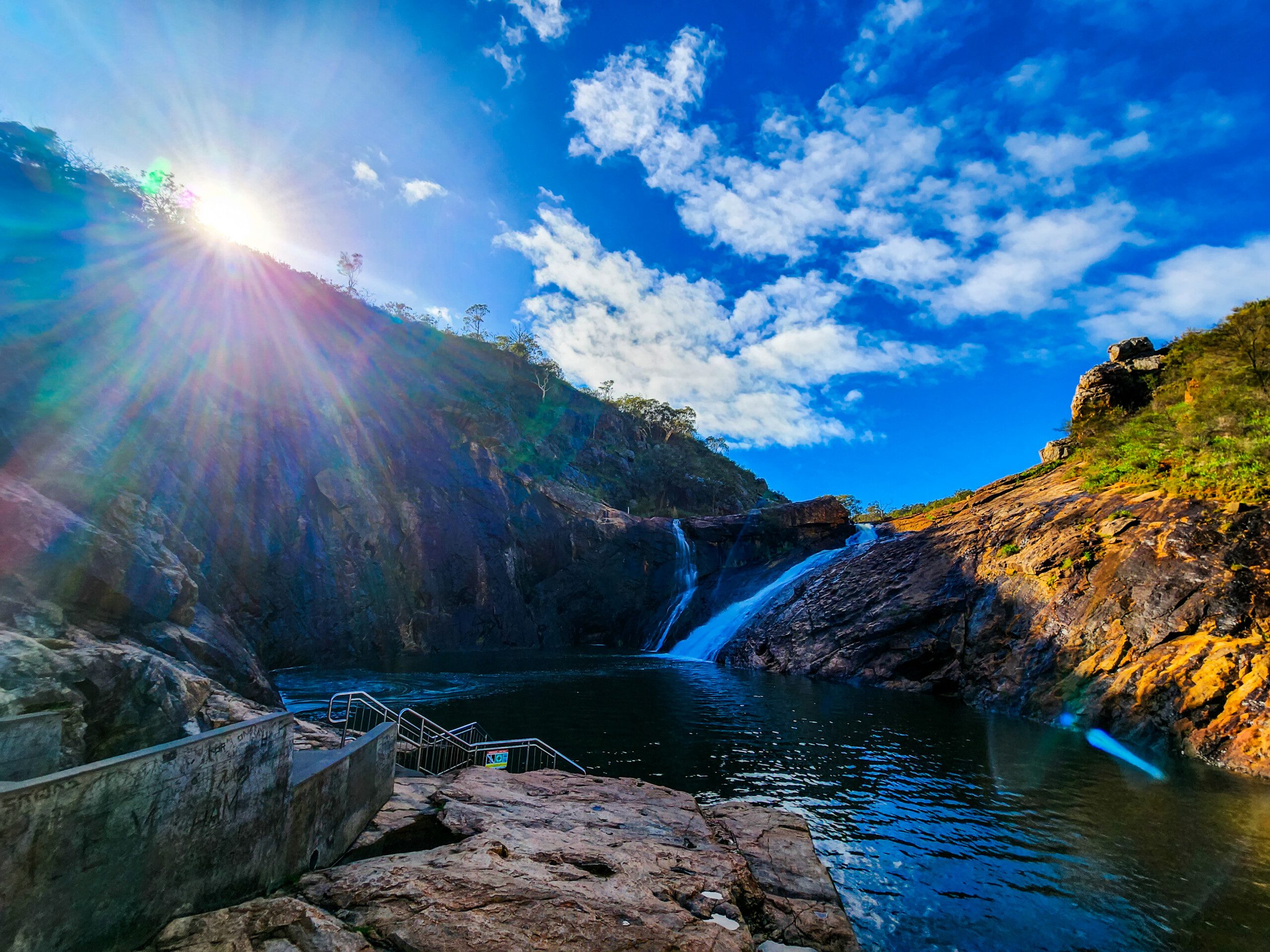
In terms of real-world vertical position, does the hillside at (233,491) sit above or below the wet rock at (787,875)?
above

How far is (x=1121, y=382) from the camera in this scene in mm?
31781

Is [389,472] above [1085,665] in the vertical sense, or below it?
above

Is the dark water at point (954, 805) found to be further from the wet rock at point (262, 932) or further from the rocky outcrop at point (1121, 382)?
the rocky outcrop at point (1121, 382)

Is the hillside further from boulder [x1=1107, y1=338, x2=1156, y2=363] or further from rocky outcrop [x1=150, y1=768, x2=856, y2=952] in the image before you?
boulder [x1=1107, y1=338, x2=1156, y2=363]

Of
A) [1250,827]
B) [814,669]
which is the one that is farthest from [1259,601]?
[814,669]

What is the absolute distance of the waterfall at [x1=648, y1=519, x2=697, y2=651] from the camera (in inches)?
1718

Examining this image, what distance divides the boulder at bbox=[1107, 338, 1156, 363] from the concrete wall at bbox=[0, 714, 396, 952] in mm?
44212

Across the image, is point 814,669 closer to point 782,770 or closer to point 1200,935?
point 782,770

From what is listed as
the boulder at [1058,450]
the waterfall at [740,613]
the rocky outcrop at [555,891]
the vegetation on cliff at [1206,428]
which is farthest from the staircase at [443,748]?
the boulder at [1058,450]

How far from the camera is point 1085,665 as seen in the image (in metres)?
17.5

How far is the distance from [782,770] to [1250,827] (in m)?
7.98

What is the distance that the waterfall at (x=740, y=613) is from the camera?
3625cm

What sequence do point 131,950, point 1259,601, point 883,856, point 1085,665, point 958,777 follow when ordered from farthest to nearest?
1. point 1085,665
2. point 1259,601
3. point 958,777
4. point 883,856
5. point 131,950

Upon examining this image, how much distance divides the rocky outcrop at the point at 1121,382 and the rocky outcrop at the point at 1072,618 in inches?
231
